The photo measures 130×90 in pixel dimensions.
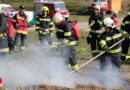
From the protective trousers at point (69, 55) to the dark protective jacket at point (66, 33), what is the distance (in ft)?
0.46

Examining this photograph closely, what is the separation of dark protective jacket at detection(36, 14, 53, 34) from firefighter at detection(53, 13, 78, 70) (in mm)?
3320

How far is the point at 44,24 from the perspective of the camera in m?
9.84

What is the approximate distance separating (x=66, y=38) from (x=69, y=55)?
1.67 ft

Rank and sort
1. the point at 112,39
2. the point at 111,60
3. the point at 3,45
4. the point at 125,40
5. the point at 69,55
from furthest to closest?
1. the point at 125,40
2. the point at 69,55
3. the point at 3,45
4. the point at 111,60
5. the point at 112,39

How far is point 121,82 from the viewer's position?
6051mm

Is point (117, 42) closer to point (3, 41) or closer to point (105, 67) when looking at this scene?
point (105, 67)

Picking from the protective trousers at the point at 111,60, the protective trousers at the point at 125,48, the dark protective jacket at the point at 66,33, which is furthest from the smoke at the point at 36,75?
the protective trousers at the point at 125,48

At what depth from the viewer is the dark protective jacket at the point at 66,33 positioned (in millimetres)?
6344

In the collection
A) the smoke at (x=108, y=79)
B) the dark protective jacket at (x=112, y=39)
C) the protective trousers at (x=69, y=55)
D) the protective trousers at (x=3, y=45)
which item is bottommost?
the smoke at (x=108, y=79)

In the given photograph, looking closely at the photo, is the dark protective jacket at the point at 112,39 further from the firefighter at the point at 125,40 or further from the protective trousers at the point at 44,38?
the protective trousers at the point at 44,38

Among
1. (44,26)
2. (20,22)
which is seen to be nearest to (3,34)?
(20,22)

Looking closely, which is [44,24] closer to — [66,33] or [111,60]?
[66,33]

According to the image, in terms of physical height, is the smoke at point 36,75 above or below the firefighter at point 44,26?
below

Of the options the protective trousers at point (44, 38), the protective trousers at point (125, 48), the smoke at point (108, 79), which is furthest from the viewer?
the protective trousers at point (44, 38)
